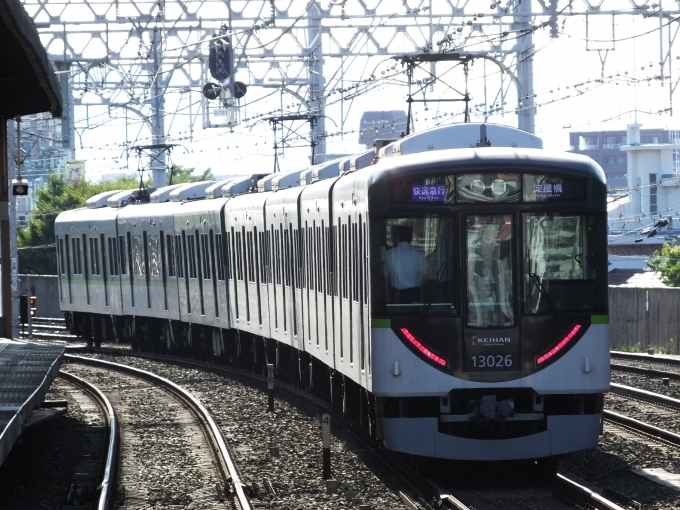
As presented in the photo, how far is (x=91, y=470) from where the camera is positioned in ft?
40.6

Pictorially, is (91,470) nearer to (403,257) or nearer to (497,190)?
(403,257)

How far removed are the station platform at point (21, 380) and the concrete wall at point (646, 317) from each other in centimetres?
1136

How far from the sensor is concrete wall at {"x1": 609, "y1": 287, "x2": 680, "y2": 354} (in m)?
24.5

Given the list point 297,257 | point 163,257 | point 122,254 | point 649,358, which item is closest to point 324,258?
point 297,257

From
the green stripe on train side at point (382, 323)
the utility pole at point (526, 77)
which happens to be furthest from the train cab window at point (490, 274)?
the utility pole at point (526, 77)

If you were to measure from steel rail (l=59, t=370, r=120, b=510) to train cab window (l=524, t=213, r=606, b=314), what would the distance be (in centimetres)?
355

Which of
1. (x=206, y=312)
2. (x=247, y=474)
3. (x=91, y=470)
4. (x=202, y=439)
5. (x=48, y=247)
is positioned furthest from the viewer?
(x=48, y=247)

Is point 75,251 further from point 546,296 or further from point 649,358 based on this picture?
point 546,296

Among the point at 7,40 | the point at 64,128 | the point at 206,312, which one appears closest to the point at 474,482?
the point at 7,40

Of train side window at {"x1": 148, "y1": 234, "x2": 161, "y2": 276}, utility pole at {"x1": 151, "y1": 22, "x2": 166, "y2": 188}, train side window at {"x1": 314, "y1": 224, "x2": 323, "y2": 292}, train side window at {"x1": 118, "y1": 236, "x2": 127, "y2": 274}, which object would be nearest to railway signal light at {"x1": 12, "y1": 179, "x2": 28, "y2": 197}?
train side window at {"x1": 314, "y1": 224, "x2": 323, "y2": 292}

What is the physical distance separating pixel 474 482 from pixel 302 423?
4.18 meters

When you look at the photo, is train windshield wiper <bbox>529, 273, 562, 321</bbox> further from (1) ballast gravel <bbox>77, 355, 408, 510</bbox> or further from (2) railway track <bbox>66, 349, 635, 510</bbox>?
(1) ballast gravel <bbox>77, 355, 408, 510</bbox>

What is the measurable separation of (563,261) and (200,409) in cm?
685

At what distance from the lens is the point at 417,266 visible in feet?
33.9
